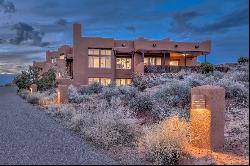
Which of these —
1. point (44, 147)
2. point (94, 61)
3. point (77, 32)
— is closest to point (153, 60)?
point (94, 61)

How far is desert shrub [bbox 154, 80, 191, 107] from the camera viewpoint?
52.3 ft

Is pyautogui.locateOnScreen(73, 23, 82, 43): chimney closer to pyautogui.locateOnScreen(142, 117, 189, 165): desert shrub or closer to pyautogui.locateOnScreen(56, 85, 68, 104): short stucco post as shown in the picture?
pyautogui.locateOnScreen(56, 85, 68, 104): short stucco post

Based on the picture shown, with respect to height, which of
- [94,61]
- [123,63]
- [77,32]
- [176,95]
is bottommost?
[176,95]

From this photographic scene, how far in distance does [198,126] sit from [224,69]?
90.6ft

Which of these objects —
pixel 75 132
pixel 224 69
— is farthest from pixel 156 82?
pixel 75 132

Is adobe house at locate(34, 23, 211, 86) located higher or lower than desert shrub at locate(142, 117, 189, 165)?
higher

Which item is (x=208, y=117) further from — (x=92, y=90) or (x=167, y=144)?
(x=92, y=90)

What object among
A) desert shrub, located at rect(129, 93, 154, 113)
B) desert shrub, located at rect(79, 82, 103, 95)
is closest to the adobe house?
desert shrub, located at rect(79, 82, 103, 95)

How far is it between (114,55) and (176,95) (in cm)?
2546

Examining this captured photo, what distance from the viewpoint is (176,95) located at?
1697 cm

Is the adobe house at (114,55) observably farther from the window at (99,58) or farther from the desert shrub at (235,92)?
the desert shrub at (235,92)

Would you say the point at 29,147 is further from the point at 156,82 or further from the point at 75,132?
the point at 156,82

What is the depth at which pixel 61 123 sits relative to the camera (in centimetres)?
1589

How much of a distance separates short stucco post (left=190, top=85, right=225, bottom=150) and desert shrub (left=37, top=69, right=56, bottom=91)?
32.3 meters
